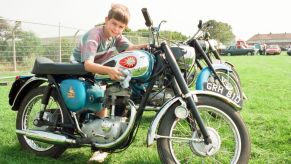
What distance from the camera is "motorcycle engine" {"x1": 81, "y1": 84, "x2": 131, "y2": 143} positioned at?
142 inches

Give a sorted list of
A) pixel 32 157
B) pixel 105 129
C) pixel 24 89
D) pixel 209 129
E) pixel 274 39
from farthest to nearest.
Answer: pixel 274 39, pixel 24 89, pixel 32 157, pixel 105 129, pixel 209 129

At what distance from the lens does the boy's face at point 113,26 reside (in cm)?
372

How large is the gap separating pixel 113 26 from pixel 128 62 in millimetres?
468

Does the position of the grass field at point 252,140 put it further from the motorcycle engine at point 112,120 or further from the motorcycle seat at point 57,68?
the motorcycle seat at point 57,68

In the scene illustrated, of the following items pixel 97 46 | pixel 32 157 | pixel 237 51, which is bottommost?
pixel 237 51

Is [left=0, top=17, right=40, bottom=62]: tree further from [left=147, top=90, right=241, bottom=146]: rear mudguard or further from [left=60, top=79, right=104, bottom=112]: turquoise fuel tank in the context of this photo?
[left=147, top=90, right=241, bottom=146]: rear mudguard

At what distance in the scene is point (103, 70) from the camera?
3.52 m

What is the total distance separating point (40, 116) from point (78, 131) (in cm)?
55

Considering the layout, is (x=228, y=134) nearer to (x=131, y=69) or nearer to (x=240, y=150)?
(x=240, y=150)

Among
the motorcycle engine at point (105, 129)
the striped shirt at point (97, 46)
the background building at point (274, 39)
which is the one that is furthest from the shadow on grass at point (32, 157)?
the background building at point (274, 39)

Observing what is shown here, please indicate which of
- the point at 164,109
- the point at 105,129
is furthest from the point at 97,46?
the point at 164,109

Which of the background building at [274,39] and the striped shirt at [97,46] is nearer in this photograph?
the striped shirt at [97,46]

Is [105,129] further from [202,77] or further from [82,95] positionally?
[202,77]

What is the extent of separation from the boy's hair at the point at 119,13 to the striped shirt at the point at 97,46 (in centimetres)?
24
